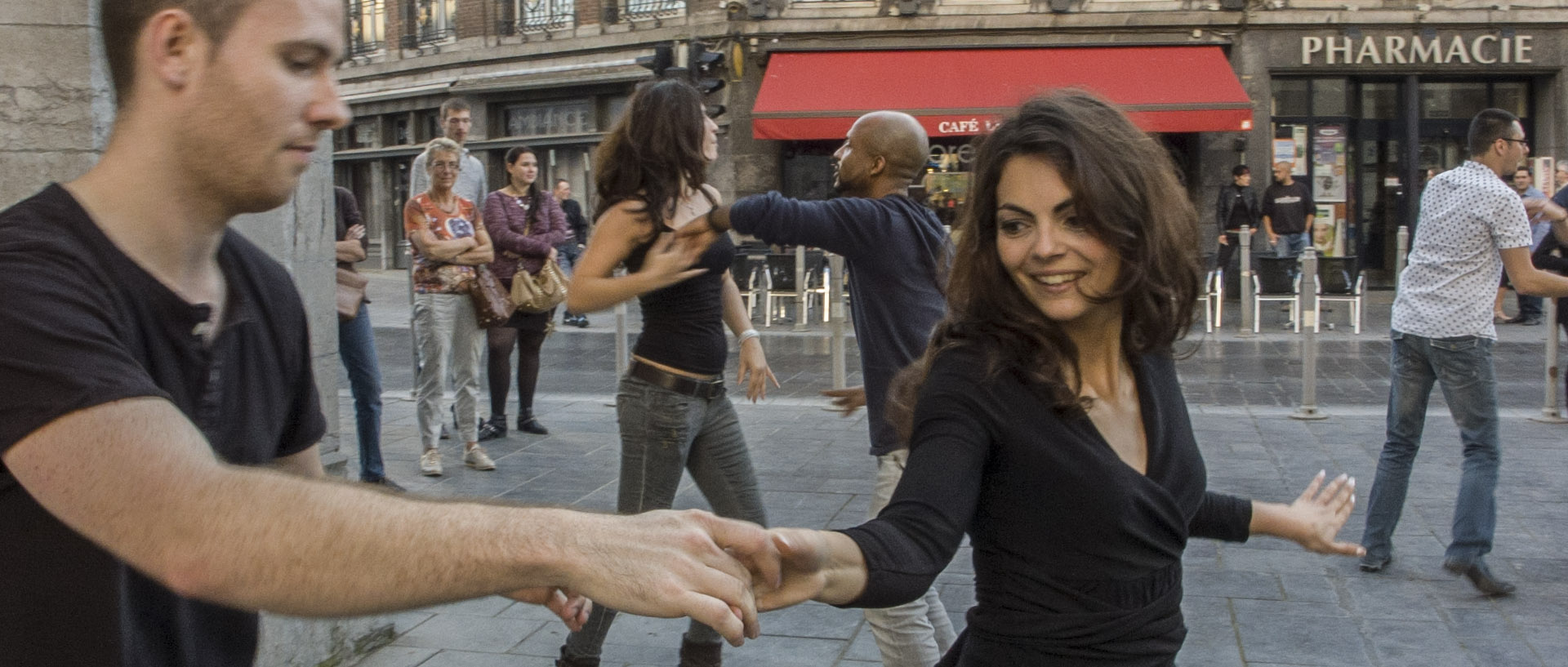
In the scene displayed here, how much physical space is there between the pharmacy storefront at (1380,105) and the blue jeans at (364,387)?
16.3 metres

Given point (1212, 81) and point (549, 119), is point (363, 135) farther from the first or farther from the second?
point (1212, 81)

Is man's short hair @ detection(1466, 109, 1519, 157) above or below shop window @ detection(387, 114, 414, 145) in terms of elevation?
below

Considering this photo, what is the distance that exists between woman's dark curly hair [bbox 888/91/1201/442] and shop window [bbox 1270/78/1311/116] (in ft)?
65.9

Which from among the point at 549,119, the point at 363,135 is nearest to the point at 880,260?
the point at 549,119

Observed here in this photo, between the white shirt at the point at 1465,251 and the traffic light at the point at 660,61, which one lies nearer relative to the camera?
the white shirt at the point at 1465,251

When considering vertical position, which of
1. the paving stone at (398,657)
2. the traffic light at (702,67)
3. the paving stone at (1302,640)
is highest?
the traffic light at (702,67)

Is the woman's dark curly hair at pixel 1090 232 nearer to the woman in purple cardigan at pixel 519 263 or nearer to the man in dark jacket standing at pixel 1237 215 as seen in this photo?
the woman in purple cardigan at pixel 519 263

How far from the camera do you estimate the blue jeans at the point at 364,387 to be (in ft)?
23.8

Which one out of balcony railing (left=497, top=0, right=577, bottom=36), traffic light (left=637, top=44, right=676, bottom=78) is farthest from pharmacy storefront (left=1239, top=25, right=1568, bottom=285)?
balcony railing (left=497, top=0, right=577, bottom=36)

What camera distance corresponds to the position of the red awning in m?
20.0

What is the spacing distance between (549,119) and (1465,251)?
817 inches

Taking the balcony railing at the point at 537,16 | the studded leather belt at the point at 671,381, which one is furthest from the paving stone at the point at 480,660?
the balcony railing at the point at 537,16

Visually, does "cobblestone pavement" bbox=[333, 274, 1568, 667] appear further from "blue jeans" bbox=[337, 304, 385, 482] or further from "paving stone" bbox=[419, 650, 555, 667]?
"blue jeans" bbox=[337, 304, 385, 482]

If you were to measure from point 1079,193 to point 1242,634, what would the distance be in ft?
10.2
